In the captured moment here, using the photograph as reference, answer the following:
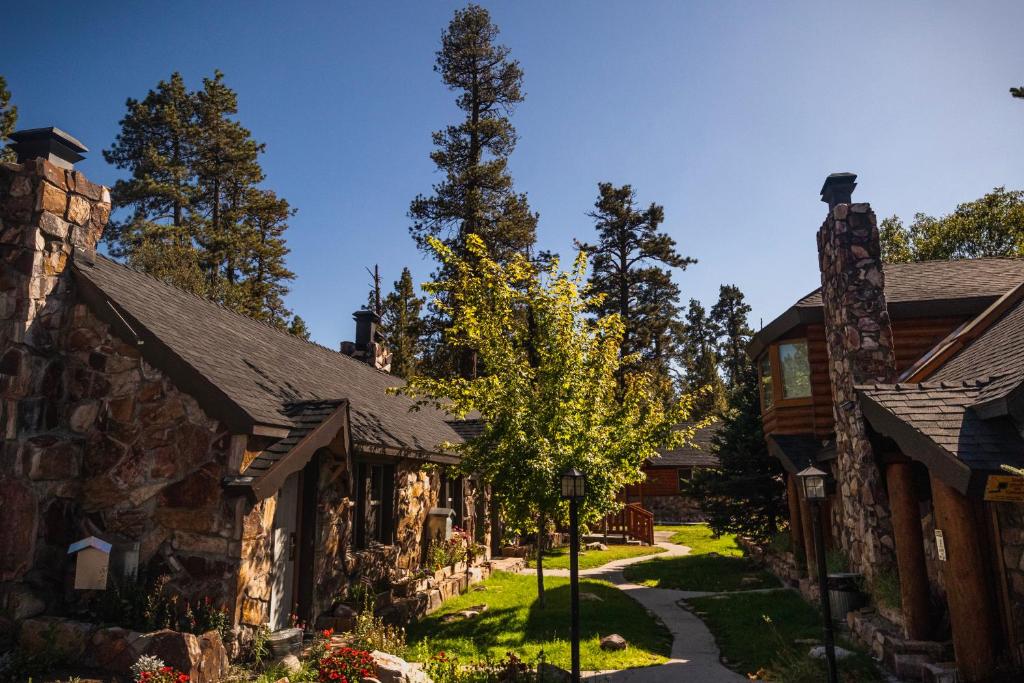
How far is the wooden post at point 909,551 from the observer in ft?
27.5

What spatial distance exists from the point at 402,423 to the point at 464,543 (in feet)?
10.3

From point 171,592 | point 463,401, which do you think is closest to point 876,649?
point 463,401

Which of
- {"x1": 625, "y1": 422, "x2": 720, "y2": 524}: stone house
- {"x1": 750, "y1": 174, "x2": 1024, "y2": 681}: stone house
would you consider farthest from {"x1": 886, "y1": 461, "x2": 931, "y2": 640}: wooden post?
{"x1": 625, "y1": 422, "x2": 720, "y2": 524}: stone house

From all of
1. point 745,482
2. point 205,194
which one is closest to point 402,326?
point 205,194

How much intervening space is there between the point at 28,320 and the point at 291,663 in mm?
5544

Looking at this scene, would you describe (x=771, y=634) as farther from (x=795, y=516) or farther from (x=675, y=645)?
(x=795, y=516)

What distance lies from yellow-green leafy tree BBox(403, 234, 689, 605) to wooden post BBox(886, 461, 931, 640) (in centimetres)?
355

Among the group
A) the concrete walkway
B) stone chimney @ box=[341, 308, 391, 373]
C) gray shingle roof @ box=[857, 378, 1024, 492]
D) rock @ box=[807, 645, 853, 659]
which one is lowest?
the concrete walkway

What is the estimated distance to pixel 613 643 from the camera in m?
9.55

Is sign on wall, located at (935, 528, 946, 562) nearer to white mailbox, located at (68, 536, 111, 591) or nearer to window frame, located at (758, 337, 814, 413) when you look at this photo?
window frame, located at (758, 337, 814, 413)

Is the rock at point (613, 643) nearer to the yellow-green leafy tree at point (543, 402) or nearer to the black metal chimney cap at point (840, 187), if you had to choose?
the yellow-green leafy tree at point (543, 402)

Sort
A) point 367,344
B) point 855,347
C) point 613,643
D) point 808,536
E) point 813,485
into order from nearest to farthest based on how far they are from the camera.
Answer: point 813,485 < point 613,643 < point 855,347 < point 808,536 < point 367,344

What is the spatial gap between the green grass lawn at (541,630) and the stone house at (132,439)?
76.1 inches

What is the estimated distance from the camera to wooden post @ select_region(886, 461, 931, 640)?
330 inches
